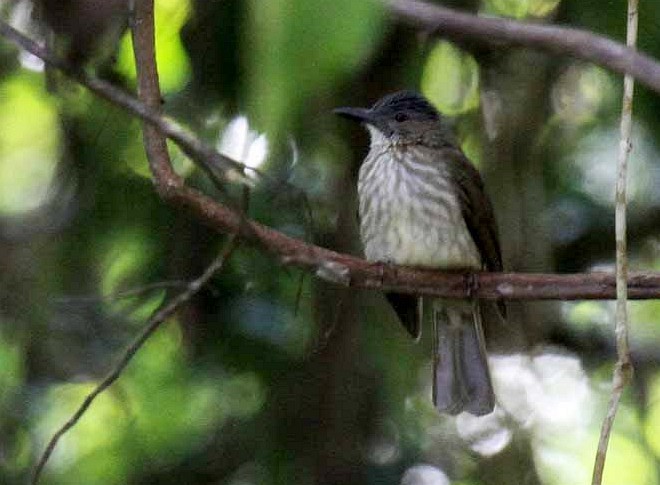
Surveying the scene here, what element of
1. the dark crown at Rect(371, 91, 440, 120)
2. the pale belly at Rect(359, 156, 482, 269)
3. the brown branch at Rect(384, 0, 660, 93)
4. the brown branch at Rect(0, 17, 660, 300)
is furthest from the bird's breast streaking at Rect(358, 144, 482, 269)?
the brown branch at Rect(384, 0, 660, 93)

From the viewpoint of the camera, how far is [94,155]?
127 inches

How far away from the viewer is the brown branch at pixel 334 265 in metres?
1.54

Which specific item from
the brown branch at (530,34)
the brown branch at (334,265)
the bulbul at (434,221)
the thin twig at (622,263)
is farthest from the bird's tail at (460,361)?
the brown branch at (530,34)

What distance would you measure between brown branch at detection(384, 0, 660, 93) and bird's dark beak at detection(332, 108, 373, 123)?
57.1 inches

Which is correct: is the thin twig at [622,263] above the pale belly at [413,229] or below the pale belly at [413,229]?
below

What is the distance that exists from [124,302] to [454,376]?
2.97 ft

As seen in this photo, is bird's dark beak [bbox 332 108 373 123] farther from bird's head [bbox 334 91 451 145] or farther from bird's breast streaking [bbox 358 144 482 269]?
bird's breast streaking [bbox 358 144 482 269]

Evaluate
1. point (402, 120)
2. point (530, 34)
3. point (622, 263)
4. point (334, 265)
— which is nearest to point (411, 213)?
point (402, 120)

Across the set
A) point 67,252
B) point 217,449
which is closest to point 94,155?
point 67,252

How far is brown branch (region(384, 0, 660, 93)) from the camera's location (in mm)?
1685

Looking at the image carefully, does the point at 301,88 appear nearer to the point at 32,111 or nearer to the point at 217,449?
the point at 217,449

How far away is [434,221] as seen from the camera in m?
3.75

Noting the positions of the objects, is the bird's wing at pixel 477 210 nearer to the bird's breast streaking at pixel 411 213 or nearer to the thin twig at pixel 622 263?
the bird's breast streaking at pixel 411 213

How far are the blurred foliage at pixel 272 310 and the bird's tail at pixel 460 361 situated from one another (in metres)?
0.10
